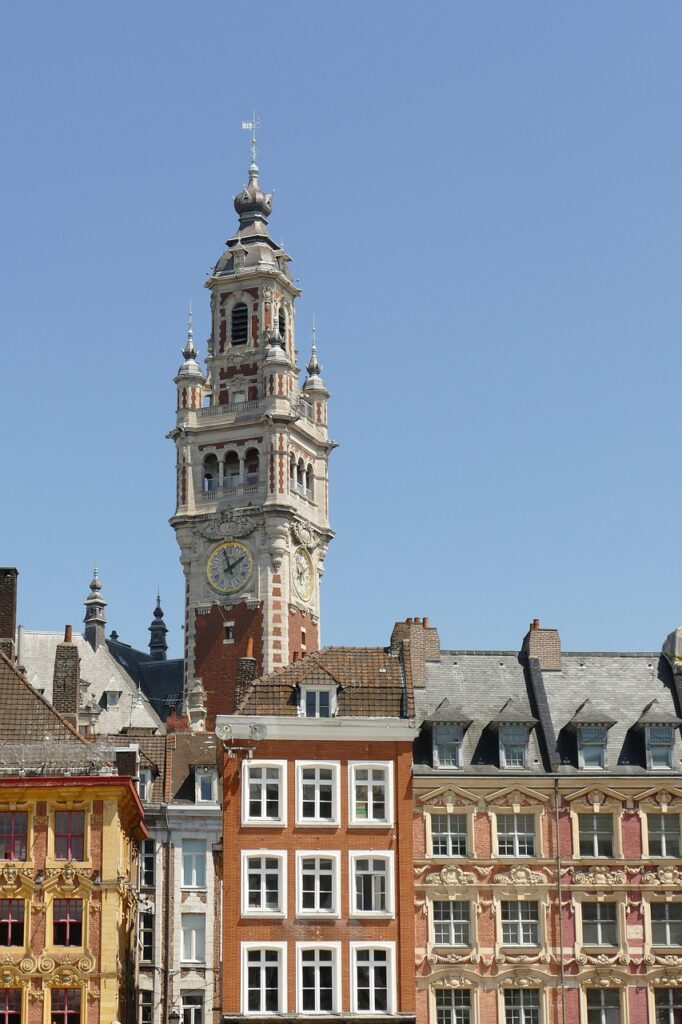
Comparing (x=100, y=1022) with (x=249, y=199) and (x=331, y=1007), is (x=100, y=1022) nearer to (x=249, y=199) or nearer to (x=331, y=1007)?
(x=331, y=1007)

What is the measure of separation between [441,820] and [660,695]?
10.4 m

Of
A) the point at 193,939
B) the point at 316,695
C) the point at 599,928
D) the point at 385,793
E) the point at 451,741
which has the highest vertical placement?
the point at 316,695

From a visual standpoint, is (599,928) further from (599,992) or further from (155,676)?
(155,676)

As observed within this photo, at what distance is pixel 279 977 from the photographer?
62000 mm

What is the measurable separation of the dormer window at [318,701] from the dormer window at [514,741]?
19.8 feet

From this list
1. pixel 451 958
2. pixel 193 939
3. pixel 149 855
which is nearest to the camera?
pixel 451 958

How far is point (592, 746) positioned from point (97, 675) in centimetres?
5954

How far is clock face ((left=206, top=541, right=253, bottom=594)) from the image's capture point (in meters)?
124

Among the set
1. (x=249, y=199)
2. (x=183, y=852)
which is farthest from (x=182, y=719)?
(x=249, y=199)

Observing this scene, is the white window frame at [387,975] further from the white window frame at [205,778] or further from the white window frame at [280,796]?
the white window frame at [205,778]

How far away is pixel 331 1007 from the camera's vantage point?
203 feet

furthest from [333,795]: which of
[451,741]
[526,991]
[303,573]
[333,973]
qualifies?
[303,573]

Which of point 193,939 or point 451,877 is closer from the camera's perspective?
point 451,877

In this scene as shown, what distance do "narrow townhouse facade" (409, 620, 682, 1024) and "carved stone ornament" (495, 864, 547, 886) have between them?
0.05 m
